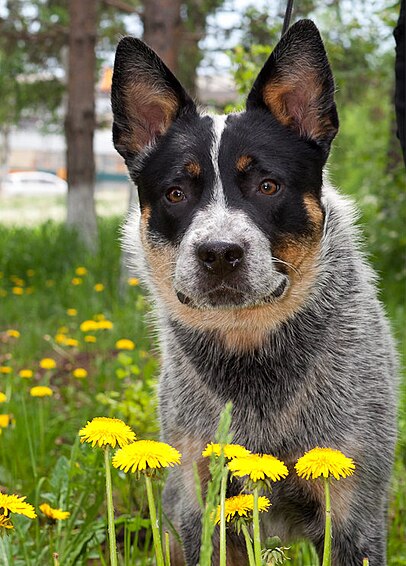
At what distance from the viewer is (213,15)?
1377 cm

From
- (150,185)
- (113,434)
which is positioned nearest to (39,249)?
(150,185)

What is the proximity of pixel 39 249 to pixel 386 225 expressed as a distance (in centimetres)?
398

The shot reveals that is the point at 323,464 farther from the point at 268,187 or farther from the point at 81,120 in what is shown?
the point at 81,120

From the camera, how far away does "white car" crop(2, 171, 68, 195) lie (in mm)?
42875

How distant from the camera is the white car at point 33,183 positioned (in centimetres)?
4288

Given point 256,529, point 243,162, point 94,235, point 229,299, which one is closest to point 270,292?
point 229,299

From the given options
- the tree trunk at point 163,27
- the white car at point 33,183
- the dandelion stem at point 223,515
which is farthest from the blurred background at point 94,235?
the white car at point 33,183

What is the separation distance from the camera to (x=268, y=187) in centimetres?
273

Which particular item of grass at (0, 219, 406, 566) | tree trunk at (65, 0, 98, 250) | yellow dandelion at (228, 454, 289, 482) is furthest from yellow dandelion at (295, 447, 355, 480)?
tree trunk at (65, 0, 98, 250)

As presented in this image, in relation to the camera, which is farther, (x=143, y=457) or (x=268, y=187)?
(x=268, y=187)

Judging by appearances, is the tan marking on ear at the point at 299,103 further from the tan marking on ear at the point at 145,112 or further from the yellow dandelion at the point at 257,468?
the yellow dandelion at the point at 257,468

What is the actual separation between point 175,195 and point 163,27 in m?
5.56

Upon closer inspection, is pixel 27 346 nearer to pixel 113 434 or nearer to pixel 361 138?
pixel 113 434

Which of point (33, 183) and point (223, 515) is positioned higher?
point (223, 515)
